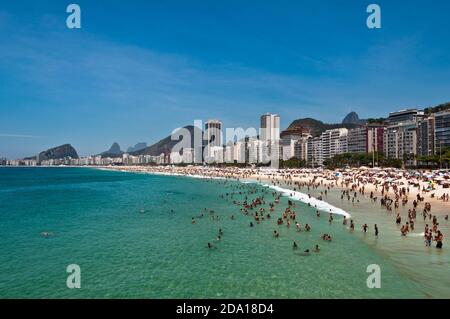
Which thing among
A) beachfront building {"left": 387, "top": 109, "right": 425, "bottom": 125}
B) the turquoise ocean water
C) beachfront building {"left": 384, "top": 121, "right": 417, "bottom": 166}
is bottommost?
the turquoise ocean water

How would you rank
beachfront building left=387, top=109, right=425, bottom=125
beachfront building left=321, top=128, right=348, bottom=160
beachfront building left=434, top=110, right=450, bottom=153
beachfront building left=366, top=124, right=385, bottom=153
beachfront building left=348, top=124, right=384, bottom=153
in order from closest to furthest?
beachfront building left=434, top=110, right=450, bottom=153
beachfront building left=366, top=124, right=385, bottom=153
beachfront building left=387, top=109, right=425, bottom=125
beachfront building left=348, top=124, right=384, bottom=153
beachfront building left=321, top=128, right=348, bottom=160

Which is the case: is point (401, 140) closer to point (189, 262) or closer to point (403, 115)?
point (403, 115)

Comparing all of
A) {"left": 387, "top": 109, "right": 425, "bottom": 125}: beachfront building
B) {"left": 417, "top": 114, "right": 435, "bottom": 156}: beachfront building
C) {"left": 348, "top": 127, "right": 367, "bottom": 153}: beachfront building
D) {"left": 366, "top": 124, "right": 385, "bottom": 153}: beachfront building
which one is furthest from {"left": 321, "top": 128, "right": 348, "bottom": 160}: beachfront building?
{"left": 417, "top": 114, "right": 435, "bottom": 156}: beachfront building

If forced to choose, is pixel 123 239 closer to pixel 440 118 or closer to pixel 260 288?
pixel 260 288

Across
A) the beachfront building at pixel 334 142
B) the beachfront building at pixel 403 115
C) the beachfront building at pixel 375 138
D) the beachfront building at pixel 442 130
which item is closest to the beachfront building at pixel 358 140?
the beachfront building at pixel 375 138

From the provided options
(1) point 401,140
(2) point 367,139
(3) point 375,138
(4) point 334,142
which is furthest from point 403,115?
(4) point 334,142

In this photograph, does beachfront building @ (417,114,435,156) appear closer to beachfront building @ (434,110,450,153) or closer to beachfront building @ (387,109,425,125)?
beachfront building @ (434,110,450,153)
